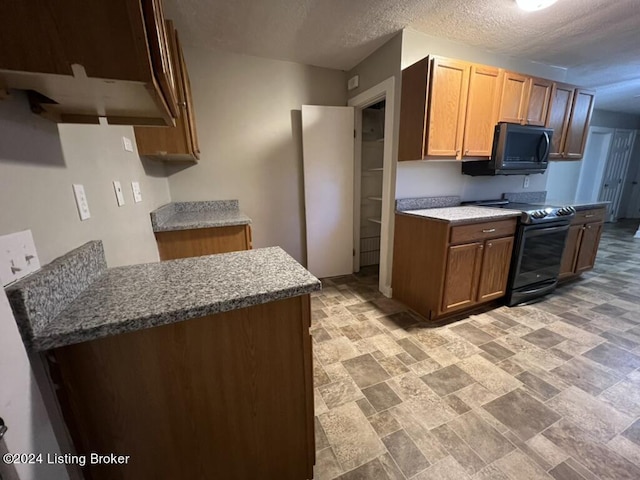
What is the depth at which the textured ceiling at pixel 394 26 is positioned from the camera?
6.00 feet

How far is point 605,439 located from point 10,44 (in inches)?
98.5

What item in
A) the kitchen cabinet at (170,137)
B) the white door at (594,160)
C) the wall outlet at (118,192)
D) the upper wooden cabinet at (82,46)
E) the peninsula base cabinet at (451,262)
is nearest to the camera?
the upper wooden cabinet at (82,46)

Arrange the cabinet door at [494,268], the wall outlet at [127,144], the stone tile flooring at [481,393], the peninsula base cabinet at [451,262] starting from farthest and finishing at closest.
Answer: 1. the cabinet door at [494,268]
2. the peninsula base cabinet at [451,262]
3. the wall outlet at [127,144]
4. the stone tile flooring at [481,393]

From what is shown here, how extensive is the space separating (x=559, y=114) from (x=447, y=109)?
1.55m

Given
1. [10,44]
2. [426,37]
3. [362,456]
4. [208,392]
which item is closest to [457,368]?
[362,456]

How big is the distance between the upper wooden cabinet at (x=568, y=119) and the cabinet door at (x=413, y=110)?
1.56m

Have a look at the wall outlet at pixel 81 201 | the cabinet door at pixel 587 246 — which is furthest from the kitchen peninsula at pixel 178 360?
the cabinet door at pixel 587 246

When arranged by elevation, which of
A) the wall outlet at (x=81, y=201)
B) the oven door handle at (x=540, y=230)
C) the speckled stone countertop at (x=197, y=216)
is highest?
the wall outlet at (x=81, y=201)

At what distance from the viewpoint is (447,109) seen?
2.10 m

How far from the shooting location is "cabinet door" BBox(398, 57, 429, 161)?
6.66 feet

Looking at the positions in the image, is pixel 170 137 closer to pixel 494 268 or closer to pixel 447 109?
pixel 447 109

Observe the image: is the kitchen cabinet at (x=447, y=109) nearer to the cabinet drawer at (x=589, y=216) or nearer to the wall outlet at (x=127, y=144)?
the cabinet drawer at (x=589, y=216)

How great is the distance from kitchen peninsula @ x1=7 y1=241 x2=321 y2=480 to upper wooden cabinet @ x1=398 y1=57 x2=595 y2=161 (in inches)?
71.4

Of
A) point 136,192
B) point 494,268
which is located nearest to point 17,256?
point 136,192
